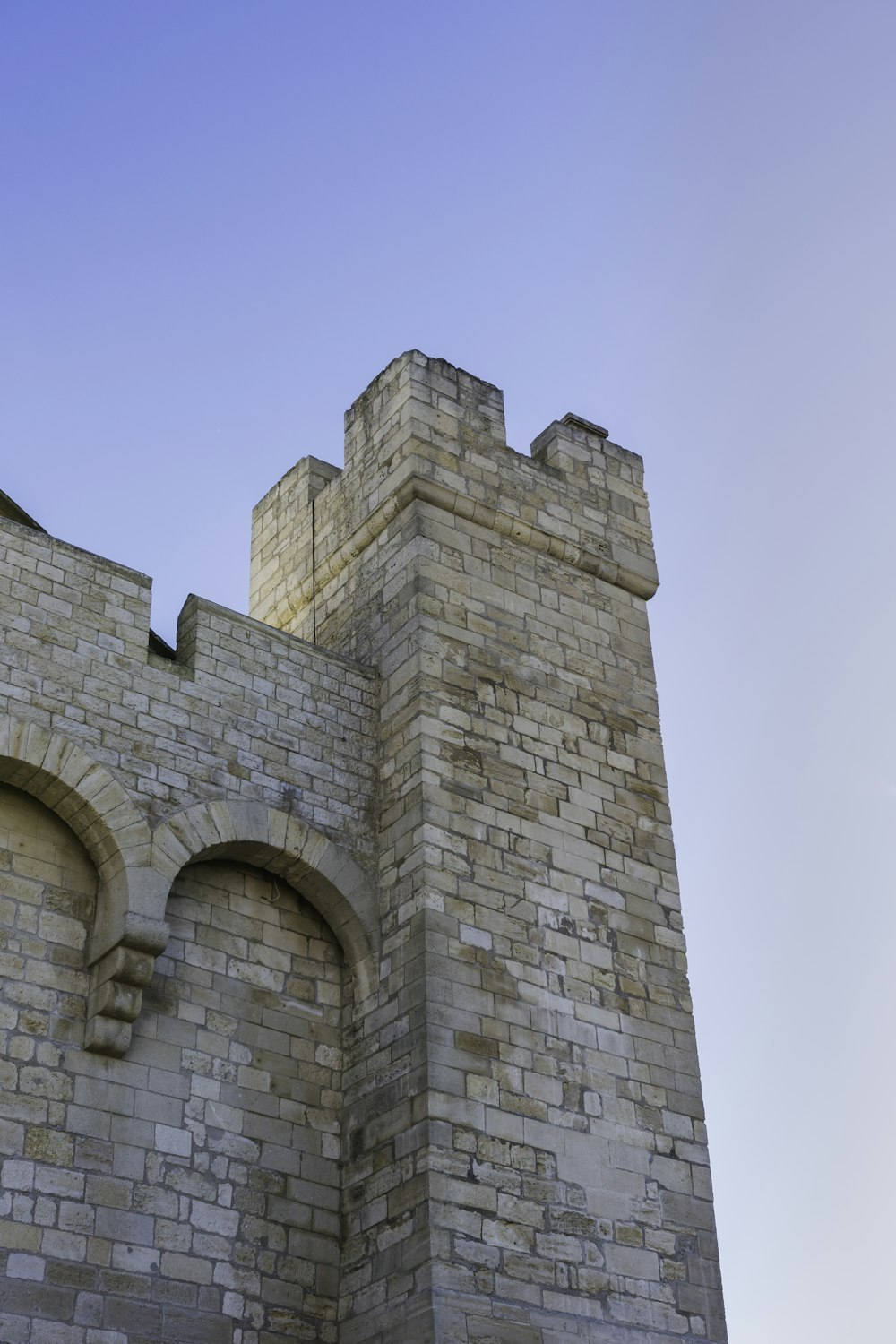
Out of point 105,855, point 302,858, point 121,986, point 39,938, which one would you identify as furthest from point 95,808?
point 302,858

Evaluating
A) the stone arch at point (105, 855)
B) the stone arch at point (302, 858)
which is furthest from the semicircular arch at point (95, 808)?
the stone arch at point (302, 858)

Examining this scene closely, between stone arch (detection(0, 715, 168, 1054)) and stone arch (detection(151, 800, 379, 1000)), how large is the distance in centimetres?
36

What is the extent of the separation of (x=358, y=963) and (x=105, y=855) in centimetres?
164

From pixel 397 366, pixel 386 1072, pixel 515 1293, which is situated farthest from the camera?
pixel 397 366

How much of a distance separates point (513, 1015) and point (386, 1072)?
0.76 m

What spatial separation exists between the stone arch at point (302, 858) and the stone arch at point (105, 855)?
0.36 metres

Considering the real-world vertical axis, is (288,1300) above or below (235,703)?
below

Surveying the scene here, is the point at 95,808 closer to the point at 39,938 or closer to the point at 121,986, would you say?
the point at 39,938

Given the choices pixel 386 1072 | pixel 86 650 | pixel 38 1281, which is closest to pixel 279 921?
pixel 386 1072

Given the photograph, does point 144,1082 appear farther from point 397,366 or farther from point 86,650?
point 397,366

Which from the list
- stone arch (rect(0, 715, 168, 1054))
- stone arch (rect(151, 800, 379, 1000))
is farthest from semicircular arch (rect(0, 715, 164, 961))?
stone arch (rect(151, 800, 379, 1000))

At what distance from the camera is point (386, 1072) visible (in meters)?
9.24

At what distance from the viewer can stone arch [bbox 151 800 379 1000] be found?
9.38 meters

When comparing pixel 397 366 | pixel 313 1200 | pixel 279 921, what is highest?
pixel 397 366
